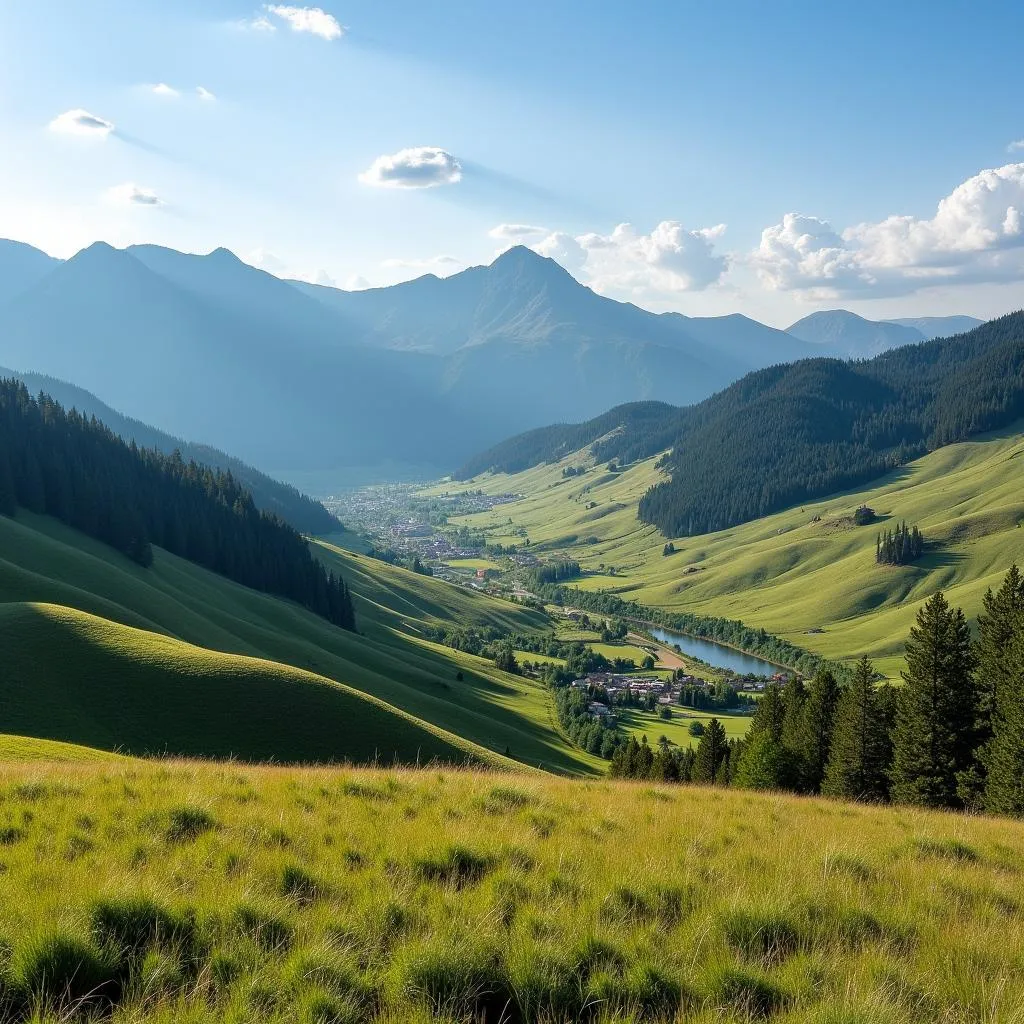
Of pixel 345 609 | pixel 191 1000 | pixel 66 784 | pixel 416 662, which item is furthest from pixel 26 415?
pixel 191 1000

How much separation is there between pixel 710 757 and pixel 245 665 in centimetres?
4794

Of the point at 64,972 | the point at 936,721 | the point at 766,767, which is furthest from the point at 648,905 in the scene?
the point at 766,767

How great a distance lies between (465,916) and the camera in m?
8.13

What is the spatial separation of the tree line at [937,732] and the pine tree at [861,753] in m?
0.07

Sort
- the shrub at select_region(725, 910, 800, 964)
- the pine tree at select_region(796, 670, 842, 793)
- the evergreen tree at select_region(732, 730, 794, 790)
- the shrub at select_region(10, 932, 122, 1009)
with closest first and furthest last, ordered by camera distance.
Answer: the shrub at select_region(10, 932, 122, 1009), the shrub at select_region(725, 910, 800, 964), the evergreen tree at select_region(732, 730, 794, 790), the pine tree at select_region(796, 670, 842, 793)

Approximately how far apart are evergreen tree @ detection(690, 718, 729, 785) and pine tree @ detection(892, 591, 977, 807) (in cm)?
2801

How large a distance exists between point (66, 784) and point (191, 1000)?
9221mm

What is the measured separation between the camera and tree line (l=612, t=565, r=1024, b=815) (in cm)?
3922

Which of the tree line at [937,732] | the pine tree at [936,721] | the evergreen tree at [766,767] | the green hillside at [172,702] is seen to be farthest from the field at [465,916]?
the evergreen tree at [766,767]

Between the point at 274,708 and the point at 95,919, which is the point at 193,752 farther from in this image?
the point at 95,919

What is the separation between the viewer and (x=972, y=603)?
196 metres

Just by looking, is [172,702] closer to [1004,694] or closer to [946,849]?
[946,849]

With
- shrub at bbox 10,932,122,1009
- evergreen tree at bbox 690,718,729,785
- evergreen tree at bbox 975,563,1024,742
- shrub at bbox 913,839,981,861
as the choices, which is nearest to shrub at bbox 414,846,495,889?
shrub at bbox 10,932,122,1009

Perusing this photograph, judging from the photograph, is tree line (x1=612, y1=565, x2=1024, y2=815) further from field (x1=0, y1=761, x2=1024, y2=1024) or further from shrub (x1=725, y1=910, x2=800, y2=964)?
shrub (x1=725, y1=910, x2=800, y2=964)
